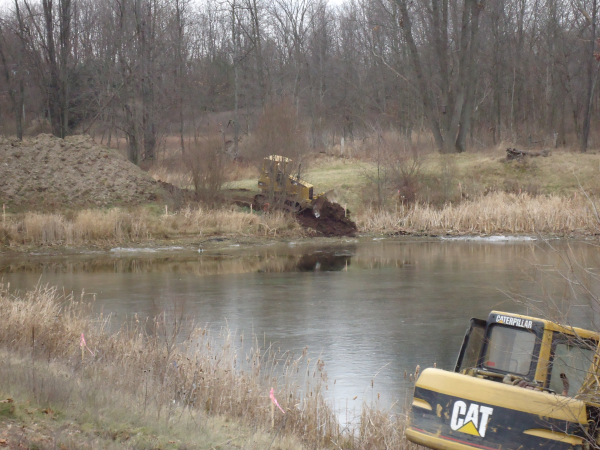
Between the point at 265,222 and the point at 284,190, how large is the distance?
1.72 metres

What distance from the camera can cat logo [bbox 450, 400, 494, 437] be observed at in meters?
5.87

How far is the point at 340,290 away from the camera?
17.4 metres

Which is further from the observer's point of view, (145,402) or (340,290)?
(340,290)

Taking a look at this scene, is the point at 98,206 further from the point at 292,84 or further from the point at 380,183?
the point at 292,84

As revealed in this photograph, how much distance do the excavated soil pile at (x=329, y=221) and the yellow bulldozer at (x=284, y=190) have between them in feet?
0.87

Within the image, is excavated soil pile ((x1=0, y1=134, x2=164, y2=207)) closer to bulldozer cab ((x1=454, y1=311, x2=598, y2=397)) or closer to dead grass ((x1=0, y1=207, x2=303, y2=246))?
dead grass ((x1=0, y1=207, x2=303, y2=246))

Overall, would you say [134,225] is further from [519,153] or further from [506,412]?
[506,412]

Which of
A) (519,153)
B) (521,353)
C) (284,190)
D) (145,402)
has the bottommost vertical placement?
(145,402)

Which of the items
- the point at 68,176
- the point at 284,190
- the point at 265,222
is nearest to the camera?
the point at 265,222

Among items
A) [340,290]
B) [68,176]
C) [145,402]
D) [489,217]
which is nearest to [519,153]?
[489,217]

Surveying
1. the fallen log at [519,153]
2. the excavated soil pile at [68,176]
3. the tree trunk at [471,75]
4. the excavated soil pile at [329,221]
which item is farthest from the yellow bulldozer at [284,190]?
the tree trunk at [471,75]

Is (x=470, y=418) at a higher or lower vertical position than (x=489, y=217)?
lower

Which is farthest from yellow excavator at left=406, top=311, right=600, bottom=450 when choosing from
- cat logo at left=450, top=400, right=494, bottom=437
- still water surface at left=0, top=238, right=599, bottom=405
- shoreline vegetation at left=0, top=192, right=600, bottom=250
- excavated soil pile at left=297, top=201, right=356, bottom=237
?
excavated soil pile at left=297, top=201, right=356, bottom=237

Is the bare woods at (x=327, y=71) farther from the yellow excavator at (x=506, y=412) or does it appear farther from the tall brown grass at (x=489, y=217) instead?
the yellow excavator at (x=506, y=412)
